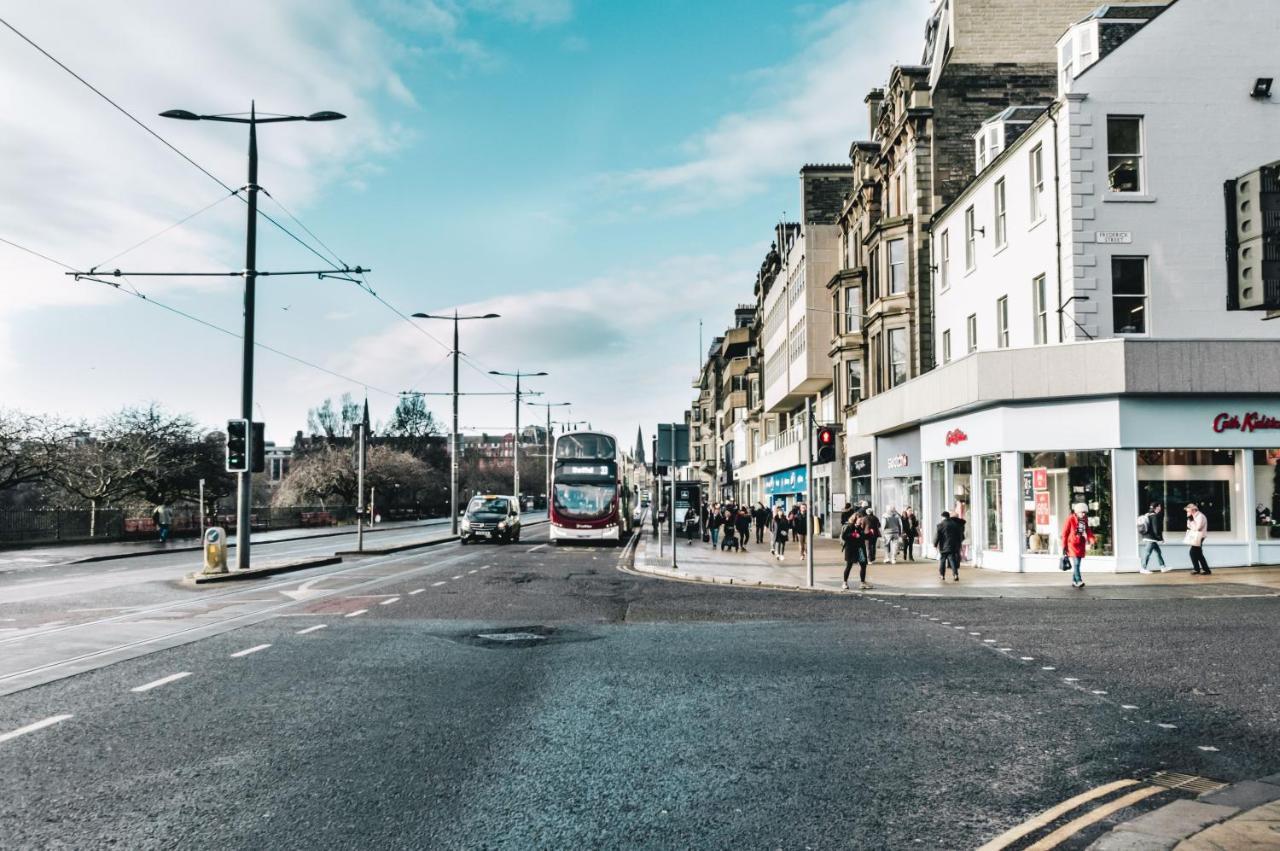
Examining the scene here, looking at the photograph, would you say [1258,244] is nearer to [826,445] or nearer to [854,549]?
[826,445]

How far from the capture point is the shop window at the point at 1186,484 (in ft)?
78.4

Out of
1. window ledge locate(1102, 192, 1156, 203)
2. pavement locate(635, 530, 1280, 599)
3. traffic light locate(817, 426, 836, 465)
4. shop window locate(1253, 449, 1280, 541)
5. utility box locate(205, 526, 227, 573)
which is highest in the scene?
window ledge locate(1102, 192, 1156, 203)

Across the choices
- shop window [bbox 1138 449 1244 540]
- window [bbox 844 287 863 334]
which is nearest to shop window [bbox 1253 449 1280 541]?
shop window [bbox 1138 449 1244 540]

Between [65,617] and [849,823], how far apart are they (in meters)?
13.1

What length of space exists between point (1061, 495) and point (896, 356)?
1217cm

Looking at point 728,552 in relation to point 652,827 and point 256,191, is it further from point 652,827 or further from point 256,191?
point 652,827

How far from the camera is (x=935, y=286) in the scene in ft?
112

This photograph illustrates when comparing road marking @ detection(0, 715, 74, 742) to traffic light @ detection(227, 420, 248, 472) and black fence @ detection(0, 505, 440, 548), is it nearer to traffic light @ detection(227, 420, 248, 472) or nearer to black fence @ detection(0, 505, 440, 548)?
traffic light @ detection(227, 420, 248, 472)

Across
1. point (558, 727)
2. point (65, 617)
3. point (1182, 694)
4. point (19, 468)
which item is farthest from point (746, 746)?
point (19, 468)

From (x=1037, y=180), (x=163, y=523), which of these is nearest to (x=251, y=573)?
(x=1037, y=180)

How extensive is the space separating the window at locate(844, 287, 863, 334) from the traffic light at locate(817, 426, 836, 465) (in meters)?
21.3

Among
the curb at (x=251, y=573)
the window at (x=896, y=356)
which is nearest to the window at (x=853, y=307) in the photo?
the window at (x=896, y=356)

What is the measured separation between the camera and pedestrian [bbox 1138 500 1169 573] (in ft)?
73.5

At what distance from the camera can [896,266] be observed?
36094 millimetres
